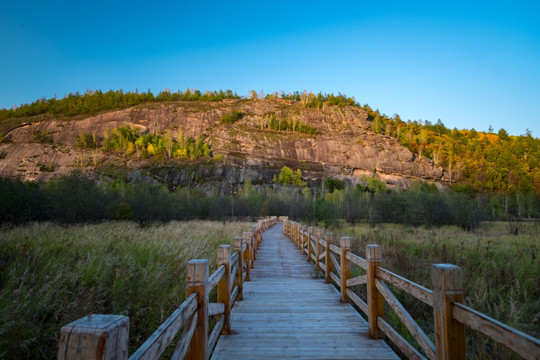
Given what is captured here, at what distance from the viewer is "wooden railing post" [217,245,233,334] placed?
4.11 metres

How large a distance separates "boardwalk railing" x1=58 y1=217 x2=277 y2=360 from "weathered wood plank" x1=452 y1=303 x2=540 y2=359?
78.3 inches

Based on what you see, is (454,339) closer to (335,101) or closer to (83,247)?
(83,247)

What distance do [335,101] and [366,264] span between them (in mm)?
157092

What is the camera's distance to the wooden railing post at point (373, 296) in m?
4.00

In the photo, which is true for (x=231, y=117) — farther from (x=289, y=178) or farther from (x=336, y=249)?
(x=336, y=249)

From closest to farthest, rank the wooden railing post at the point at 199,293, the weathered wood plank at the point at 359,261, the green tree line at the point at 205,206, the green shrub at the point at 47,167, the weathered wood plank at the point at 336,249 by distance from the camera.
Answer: the wooden railing post at the point at 199,293 < the weathered wood plank at the point at 359,261 < the weathered wood plank at the point at 336,249 < the green tree line at the point at 205,206 < the green shrub at the point at 47,167

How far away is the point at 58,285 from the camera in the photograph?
13.7 feet

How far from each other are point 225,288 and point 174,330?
7.58ft

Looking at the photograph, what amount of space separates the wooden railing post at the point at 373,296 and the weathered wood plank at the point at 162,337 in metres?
2.86

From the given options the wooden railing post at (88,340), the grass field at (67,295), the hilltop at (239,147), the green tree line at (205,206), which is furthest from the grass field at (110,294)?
the hilltop at (239,147)

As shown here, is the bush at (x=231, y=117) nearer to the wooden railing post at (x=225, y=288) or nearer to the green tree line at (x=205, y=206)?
the green tree line at (x=205, y=206)

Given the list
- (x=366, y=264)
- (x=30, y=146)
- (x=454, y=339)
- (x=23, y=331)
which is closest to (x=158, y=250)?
(x=23, y=331)

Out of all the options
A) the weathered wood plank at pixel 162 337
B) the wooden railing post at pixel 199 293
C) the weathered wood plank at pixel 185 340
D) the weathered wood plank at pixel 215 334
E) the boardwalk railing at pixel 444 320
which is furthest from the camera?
the weathered wood plank at pixel 215 334

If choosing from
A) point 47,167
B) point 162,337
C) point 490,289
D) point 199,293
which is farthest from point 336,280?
point 47,167
